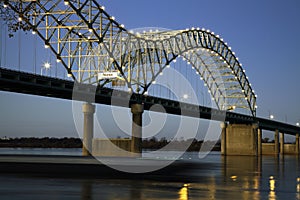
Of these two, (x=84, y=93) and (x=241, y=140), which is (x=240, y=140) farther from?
(x=84, y=93)

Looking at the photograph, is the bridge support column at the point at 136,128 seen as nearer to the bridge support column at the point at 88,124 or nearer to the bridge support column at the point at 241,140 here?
the bridge support column at the point at 88,124

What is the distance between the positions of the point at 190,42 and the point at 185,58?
573cm

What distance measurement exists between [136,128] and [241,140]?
60719 mm

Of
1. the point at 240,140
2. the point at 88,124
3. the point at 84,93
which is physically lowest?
the point at 240,140

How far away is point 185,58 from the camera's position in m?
146

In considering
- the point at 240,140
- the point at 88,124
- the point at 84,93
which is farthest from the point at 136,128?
the point at 240,140

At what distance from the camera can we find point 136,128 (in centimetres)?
10869

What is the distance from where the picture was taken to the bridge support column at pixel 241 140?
15700 centimetres

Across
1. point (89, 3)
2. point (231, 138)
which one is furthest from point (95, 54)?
point (231, 138)

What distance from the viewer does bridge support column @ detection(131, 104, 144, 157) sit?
10576 centimetres

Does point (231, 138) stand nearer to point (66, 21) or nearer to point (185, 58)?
point (185, 58)

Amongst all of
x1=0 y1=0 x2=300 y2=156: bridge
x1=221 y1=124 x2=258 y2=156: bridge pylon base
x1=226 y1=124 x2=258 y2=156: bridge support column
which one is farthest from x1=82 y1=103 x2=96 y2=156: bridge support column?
x1=226 y1=124 x2=258 y2=156: bridge support column

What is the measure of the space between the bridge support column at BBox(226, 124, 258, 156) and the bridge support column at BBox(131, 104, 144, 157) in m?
52.8

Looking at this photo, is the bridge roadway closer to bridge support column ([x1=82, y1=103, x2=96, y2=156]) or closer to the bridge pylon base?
bridge support column ([x1=82, y1=103, x2=96, y2=156])
